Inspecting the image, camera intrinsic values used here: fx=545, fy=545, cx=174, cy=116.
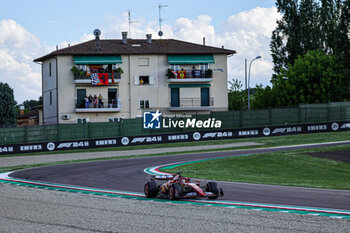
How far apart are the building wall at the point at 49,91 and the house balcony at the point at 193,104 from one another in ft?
43.3

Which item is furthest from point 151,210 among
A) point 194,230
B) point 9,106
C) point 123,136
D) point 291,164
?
point 9,106

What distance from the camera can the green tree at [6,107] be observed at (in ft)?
311

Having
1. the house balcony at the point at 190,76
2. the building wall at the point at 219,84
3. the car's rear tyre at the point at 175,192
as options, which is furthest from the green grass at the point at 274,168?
the building wall at the point at 219,84

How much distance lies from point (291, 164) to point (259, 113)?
69.4 feet

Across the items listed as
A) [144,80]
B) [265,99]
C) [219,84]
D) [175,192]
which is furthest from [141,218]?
[265,99]

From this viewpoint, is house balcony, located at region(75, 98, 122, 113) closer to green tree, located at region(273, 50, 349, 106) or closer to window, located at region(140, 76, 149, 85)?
window, located at region(140, 76, 149, 85)

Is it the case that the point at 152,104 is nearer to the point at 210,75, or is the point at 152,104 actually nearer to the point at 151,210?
the point at 210,75

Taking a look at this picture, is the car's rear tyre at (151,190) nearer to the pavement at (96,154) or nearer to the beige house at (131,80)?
the pavement at (96,154)

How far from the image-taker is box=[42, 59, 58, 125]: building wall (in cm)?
6191

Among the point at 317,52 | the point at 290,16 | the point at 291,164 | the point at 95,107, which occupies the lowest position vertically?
the point at 291,164

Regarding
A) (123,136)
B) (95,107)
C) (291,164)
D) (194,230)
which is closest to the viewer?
(194,230)

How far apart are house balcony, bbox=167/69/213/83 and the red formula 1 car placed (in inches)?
1817

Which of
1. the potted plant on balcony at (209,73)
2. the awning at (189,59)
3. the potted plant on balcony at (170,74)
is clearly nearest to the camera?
the potted plant on balcony at (170,74)

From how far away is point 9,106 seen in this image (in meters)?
95.7
